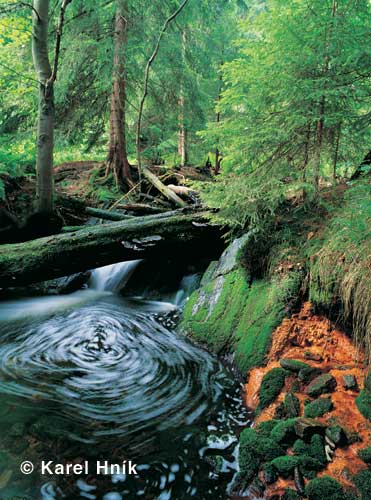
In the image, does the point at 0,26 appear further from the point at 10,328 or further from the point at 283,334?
the point at 283,334

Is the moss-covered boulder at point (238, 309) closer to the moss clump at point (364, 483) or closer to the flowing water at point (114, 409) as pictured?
the flowing water at point (114, 409)

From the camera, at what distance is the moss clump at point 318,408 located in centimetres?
287

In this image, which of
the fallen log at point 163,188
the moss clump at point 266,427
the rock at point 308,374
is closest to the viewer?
the moss clump at point 266,427

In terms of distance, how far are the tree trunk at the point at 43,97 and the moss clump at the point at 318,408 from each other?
18.7ft

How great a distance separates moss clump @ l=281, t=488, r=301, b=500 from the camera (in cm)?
226

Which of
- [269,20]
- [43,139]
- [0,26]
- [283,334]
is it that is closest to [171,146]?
[0,26]

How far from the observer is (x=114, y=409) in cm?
354

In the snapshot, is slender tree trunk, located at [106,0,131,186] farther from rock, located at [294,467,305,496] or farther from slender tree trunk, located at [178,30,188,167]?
rock, located at [294,467,305,496]

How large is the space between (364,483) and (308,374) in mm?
1142

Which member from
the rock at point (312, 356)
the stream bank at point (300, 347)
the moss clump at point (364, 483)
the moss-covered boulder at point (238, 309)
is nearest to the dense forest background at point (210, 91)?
the stream bank at point (300, 347)

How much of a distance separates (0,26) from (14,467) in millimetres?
10365

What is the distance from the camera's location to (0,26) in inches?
347

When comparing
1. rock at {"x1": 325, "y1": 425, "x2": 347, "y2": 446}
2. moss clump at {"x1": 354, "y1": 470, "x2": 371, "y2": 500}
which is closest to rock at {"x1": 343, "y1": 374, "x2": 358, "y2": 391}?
rock at {"x1": 325, "y1": 425, "x2": 347, "y2": 446}

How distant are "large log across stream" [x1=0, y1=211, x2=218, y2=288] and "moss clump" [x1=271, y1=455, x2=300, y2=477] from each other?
335 cm
